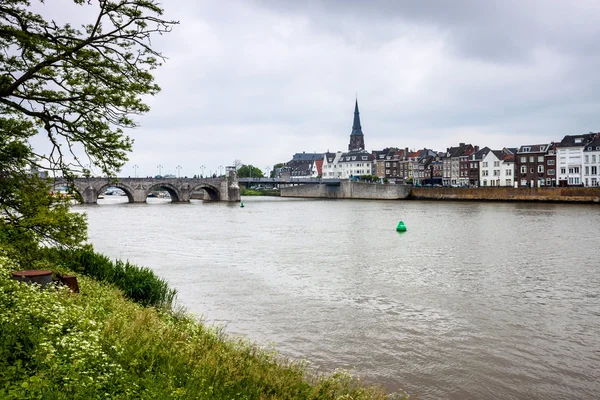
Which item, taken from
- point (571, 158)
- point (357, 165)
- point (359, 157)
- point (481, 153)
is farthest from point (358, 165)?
point (571, 158)

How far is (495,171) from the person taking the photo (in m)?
130

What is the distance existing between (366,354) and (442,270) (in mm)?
14842

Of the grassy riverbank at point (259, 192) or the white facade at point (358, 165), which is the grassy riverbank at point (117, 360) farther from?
the white facade at point (358, 165)

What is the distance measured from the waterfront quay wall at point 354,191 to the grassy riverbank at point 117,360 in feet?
367

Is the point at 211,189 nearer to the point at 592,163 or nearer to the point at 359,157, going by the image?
the point at 359,157

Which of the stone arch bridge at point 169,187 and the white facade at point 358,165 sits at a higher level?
the white facade at point 358,165

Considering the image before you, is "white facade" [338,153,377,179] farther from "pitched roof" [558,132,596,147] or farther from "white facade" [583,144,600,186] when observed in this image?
"white facade" [583,144,600,186]

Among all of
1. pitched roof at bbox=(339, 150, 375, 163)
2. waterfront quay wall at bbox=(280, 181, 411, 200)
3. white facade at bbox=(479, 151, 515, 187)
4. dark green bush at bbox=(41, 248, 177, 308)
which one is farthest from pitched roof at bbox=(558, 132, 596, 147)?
dark green bush at bbox=(41, 248, 177, 308)

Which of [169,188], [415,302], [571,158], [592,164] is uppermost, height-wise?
[571,158]

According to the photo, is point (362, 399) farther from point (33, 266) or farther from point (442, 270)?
point (442, 270)

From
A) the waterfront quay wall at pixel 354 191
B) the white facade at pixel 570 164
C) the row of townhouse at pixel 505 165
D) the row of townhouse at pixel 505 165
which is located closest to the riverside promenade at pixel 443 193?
the waterfront quay wall at pixel 354 191

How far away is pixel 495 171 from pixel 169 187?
80.2 metres

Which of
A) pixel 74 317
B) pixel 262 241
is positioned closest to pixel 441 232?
pixel 262 241

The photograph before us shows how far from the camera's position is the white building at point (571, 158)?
110 metres
